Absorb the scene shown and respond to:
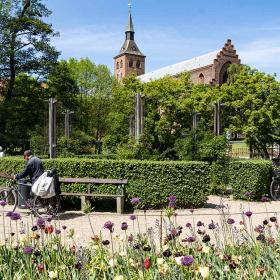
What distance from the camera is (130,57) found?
9081 cm

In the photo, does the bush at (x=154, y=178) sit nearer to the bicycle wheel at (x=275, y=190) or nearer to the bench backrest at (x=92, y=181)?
the bench backrest at (x=92, y=181)

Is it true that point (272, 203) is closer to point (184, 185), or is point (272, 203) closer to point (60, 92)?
point (184, 185)

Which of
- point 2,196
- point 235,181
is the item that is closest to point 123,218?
point 2,196

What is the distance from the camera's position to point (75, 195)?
10.1 m

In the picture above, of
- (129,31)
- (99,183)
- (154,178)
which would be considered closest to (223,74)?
(129,31)

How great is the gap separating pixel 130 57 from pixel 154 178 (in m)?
82.8

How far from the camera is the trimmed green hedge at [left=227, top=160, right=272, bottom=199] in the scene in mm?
11766

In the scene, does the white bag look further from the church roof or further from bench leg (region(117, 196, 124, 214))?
the church roof

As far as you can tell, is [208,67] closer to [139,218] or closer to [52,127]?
[52,127]

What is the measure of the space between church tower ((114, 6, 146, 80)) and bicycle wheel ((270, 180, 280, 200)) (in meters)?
78.3

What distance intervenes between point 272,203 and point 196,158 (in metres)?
2.91

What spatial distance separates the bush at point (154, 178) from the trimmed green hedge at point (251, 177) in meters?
2.06

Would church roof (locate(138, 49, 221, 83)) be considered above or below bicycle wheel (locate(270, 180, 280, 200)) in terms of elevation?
above

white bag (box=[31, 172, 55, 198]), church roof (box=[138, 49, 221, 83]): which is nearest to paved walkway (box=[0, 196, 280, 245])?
white bag (box=[31, 172, 55, 198])
